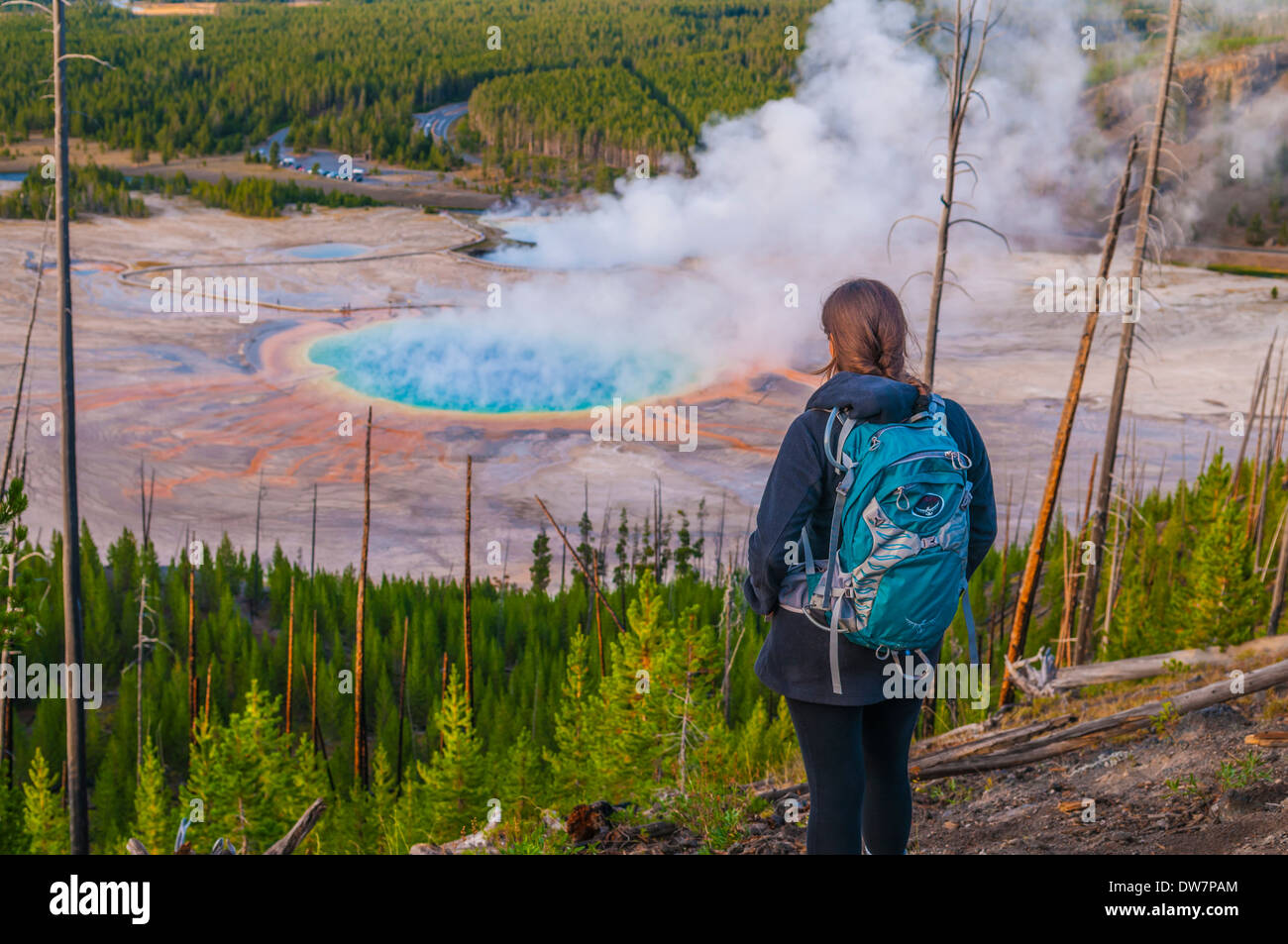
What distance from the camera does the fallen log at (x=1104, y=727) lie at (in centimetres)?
766

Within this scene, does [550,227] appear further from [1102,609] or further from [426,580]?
[1102,609]

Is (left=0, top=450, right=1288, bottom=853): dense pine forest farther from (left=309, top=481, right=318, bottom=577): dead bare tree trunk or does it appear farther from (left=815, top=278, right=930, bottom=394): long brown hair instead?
(left=815, top=278, right=930, bottom=394): long brown hair

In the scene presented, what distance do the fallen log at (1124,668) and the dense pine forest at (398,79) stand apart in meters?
70.7

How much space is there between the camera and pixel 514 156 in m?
81.1

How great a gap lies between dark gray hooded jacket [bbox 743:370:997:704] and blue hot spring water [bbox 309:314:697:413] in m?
42.8

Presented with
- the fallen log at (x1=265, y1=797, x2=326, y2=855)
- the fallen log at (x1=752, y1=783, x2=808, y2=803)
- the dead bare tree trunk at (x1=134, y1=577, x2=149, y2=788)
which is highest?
the fallen log at (x1=752, y1=783, x2=808, y2=803)

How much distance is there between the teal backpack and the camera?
346 cm

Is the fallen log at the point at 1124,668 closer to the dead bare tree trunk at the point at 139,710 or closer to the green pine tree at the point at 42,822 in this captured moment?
the green pine tree at the point at 42,822

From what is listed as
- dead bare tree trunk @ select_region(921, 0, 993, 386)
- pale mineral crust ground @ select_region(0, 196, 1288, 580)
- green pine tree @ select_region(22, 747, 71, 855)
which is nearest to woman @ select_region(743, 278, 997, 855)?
dead bare tree trunk @ select_region(921, 0, 993, 386)

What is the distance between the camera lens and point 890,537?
3.47 meters

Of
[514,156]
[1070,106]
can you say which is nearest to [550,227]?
[514,156]

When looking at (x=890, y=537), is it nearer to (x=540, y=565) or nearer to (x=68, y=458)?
(x=68, y=458)

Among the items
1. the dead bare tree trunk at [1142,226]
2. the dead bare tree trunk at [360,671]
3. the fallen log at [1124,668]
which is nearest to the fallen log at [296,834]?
the fallen log at [1124,668]

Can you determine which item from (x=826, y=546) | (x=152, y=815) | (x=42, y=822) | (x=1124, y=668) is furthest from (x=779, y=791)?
(x=42, y=822)
